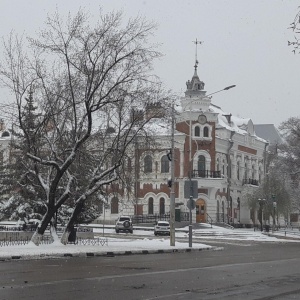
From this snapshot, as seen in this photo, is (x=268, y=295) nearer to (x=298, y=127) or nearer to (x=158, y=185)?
(x=298, y=127)

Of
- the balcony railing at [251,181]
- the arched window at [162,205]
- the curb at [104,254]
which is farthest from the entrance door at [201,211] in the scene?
the curb at [104,254]

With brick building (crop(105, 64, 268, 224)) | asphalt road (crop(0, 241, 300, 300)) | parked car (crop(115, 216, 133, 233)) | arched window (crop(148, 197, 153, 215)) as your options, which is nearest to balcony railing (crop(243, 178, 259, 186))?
brick building (crop(105, 64, 268, 224))

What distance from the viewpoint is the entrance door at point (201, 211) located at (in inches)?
2992

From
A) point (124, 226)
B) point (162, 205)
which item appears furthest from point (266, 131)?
point (124, 226)

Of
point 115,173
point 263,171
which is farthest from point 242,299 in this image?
point 263,171

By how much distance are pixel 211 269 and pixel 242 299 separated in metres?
7.75

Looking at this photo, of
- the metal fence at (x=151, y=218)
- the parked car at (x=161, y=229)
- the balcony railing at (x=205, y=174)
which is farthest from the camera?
the balcony railing at (x=205, y=174)

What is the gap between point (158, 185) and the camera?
76.5 metres

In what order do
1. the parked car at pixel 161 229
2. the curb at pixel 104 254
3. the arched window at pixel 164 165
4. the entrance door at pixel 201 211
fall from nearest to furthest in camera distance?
the curb at pixel 104 254 < the parked car at pixel 161 229 < the entrance door at pixel 201 211 < the arched window at pixel 164 165

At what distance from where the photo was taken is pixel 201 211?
7631 cm

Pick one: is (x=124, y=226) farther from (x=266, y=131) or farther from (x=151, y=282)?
(x=266, y=131)

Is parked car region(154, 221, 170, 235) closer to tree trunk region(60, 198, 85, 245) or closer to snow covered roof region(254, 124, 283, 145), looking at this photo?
tree trunk region(60, 198, 85, 245)

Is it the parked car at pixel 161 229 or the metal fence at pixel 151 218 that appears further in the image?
the metal fence at pixel 151 218

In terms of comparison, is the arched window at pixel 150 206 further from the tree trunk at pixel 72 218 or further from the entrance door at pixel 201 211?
the tree trunk at pixel 72 218
